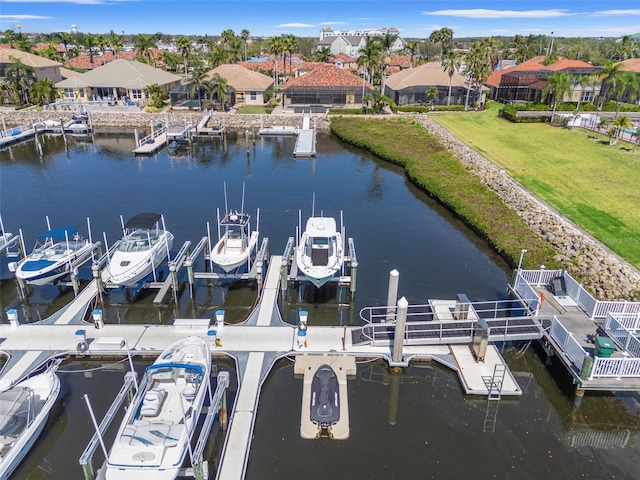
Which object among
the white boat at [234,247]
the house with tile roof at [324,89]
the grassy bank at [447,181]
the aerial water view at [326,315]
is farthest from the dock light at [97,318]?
the house with tile roof at [324,89]

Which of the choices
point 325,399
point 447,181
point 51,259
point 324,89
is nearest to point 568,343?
point 325,399

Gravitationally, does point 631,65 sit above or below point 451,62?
above

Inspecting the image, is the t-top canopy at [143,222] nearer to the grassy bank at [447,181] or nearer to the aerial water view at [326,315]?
the aerial water view at [326,315]

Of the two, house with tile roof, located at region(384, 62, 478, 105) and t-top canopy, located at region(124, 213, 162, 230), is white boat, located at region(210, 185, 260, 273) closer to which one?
t-top canopy, located at region(124, 213, 162, 230)

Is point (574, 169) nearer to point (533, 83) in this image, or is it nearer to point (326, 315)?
point (326, 315)

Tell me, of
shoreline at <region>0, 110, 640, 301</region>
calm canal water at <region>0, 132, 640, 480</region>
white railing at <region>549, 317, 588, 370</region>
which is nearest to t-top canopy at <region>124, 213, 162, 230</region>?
calm canal water at <region>0, 132, 640, 480</region>
